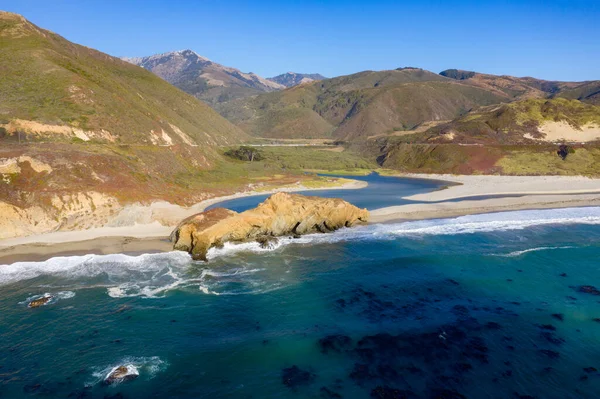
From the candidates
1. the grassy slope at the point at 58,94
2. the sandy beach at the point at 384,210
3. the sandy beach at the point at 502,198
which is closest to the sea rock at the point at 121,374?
the sandy beach at the point at 384,210

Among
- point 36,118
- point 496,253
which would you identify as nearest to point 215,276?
point 496,253

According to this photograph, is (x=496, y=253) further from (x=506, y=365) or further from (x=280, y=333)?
(x=280, y=333)

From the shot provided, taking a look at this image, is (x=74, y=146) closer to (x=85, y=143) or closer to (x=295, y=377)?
(x=85, y=143)

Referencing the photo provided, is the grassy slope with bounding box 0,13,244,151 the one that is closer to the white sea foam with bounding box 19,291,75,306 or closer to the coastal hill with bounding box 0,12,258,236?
the coastal hill with bounding box 0,12,258,236

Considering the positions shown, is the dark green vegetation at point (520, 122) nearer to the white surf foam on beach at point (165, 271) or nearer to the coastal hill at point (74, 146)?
the coastal hill at point (74, 146)

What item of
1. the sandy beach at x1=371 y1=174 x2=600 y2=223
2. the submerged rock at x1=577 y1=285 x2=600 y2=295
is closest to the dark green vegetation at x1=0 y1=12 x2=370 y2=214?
the sandy beach at x1=371 y1=174 x2=600 y2=223

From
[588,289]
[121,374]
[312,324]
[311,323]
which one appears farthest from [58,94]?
[588,289]
